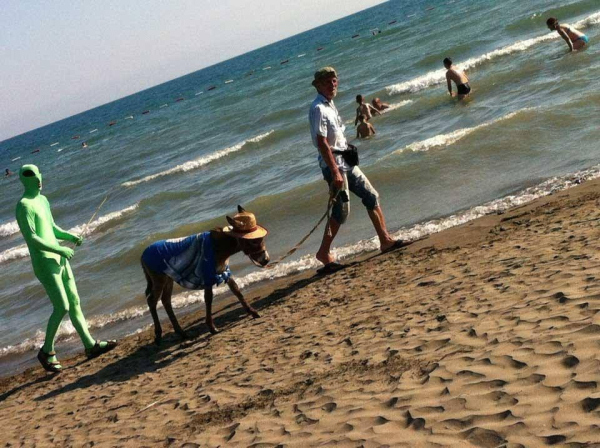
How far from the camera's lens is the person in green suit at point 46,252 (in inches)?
255

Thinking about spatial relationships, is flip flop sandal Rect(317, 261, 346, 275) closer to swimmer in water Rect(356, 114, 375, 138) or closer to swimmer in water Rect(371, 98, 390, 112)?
swimmer in water Rect(356, 114, 375, 138)

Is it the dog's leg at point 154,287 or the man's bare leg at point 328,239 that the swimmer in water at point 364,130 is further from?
the dog's leg at point 154,287

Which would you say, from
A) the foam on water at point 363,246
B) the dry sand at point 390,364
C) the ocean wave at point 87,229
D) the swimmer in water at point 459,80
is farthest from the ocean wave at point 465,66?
the dry sand at point 390,364

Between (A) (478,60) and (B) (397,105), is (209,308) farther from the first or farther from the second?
(A) (478,60)

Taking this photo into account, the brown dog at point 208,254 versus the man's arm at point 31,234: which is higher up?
the man's arm at point 31,234

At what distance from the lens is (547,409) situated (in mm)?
3160

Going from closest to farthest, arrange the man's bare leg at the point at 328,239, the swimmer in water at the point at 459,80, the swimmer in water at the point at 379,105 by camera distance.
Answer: the man's bare leg at the point at 328,239 → the swimmer in water at the point at 459,80 → the swimmer in water at the point at 379,105

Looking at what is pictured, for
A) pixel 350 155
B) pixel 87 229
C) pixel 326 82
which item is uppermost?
pixel 326 82

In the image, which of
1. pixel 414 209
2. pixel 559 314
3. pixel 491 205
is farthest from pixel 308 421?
pixel 414 209

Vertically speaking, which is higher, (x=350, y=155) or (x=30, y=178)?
(x=30, y=178)

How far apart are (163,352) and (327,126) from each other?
9.43 feet

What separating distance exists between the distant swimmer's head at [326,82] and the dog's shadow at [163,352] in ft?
7.09

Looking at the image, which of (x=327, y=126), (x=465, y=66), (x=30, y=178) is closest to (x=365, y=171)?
(x=327, y=126)

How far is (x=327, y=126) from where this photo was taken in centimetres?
668
